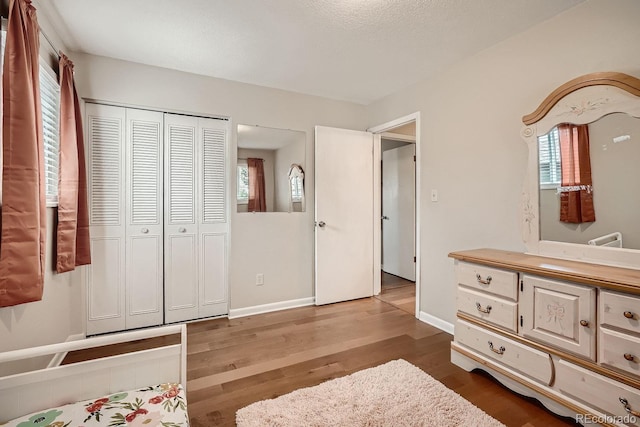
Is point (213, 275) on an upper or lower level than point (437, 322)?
upper

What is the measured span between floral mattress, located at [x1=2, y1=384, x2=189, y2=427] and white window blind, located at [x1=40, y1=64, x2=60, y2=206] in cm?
153

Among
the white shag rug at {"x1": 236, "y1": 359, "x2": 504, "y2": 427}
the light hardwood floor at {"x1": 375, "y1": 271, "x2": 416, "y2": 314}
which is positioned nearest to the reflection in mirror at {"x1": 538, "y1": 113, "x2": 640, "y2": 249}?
the white shag rug at {"x1": 236, "y1": 359, "x2": 504, "y2": 427}

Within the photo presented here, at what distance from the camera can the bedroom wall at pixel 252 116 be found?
2.60m

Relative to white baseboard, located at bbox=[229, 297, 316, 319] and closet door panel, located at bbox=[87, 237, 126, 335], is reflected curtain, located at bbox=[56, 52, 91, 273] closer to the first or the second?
closet door panel, located at bbox=[87, 237, 126, 335]

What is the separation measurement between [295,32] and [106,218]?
7.38ft

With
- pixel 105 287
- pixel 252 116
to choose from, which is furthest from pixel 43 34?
pixel 105 287

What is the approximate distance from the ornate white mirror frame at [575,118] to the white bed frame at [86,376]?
88.7 inches

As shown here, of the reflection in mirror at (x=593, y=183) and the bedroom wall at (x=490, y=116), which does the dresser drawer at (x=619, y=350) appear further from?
the bedroom wall at (x=490, y=116)

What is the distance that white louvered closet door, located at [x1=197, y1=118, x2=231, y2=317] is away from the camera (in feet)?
9.73

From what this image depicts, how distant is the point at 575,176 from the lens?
184 cm

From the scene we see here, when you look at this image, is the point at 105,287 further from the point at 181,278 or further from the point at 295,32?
the point at 295,32

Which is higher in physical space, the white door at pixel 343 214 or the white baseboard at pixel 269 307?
the white door at pixel 343 214

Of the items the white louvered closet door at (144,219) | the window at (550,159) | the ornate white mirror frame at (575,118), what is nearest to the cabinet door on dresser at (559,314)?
the ornate white mirror frame at (575,118)

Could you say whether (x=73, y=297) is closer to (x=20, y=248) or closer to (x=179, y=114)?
(x=20, y=248)
